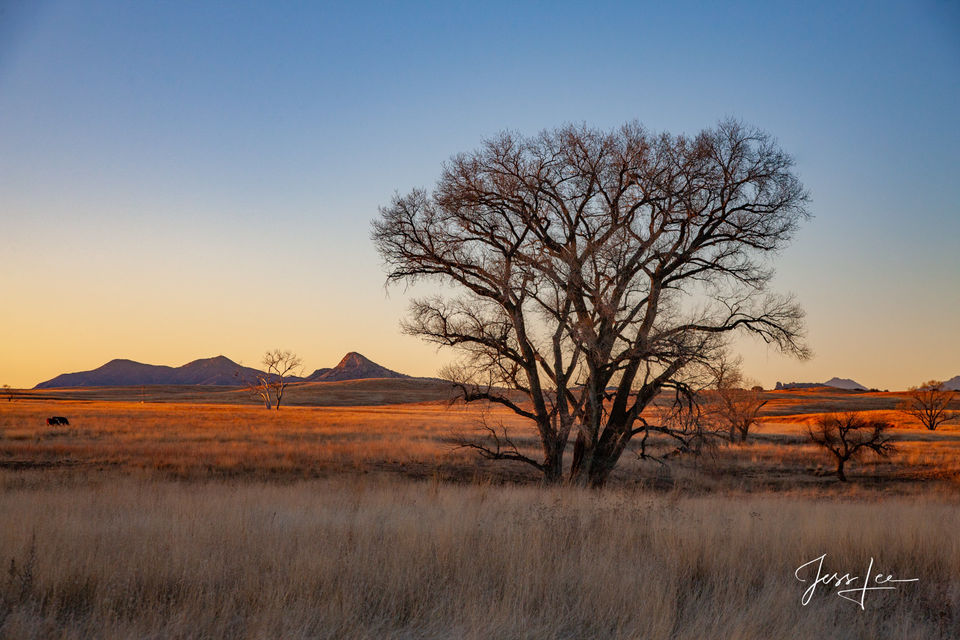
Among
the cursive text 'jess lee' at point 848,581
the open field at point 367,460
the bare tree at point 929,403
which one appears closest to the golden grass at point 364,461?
the open field at point 367,460

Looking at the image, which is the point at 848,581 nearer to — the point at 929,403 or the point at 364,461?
the point at 364,461

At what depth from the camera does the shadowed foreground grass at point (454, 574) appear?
4672mm

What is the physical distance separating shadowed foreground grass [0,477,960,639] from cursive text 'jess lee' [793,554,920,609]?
10 cm

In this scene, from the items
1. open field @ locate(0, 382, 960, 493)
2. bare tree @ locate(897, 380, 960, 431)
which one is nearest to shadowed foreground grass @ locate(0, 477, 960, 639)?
open field @ locate(0, 382, 960, 493)

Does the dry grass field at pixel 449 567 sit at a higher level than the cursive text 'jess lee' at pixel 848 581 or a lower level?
higher

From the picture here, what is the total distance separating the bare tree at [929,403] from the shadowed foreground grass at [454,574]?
6298 centimetres

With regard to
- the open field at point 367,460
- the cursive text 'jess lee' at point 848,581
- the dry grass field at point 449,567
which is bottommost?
the open field at point 367,460

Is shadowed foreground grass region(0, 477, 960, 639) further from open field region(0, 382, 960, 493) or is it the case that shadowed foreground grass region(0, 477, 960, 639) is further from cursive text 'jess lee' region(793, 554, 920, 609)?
open field region(0, 382, 960, 493)

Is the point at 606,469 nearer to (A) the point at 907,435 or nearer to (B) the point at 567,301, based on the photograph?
(B) the point at 567,301

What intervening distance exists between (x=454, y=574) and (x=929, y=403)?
232ft

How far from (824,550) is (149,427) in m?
35.8

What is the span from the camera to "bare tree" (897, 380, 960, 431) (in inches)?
2339

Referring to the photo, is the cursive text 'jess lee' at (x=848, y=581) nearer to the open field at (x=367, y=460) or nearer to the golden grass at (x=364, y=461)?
the open field at (x=367, y=460)

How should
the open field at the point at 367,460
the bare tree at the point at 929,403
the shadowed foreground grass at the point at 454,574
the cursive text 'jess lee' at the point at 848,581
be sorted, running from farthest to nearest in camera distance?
the bare tree at the point at 929,403
the open field at the point at 367,460
the cursive text 'jess lee' at the point at 848,581
the shadowed foreground grass at the point at 454,574
